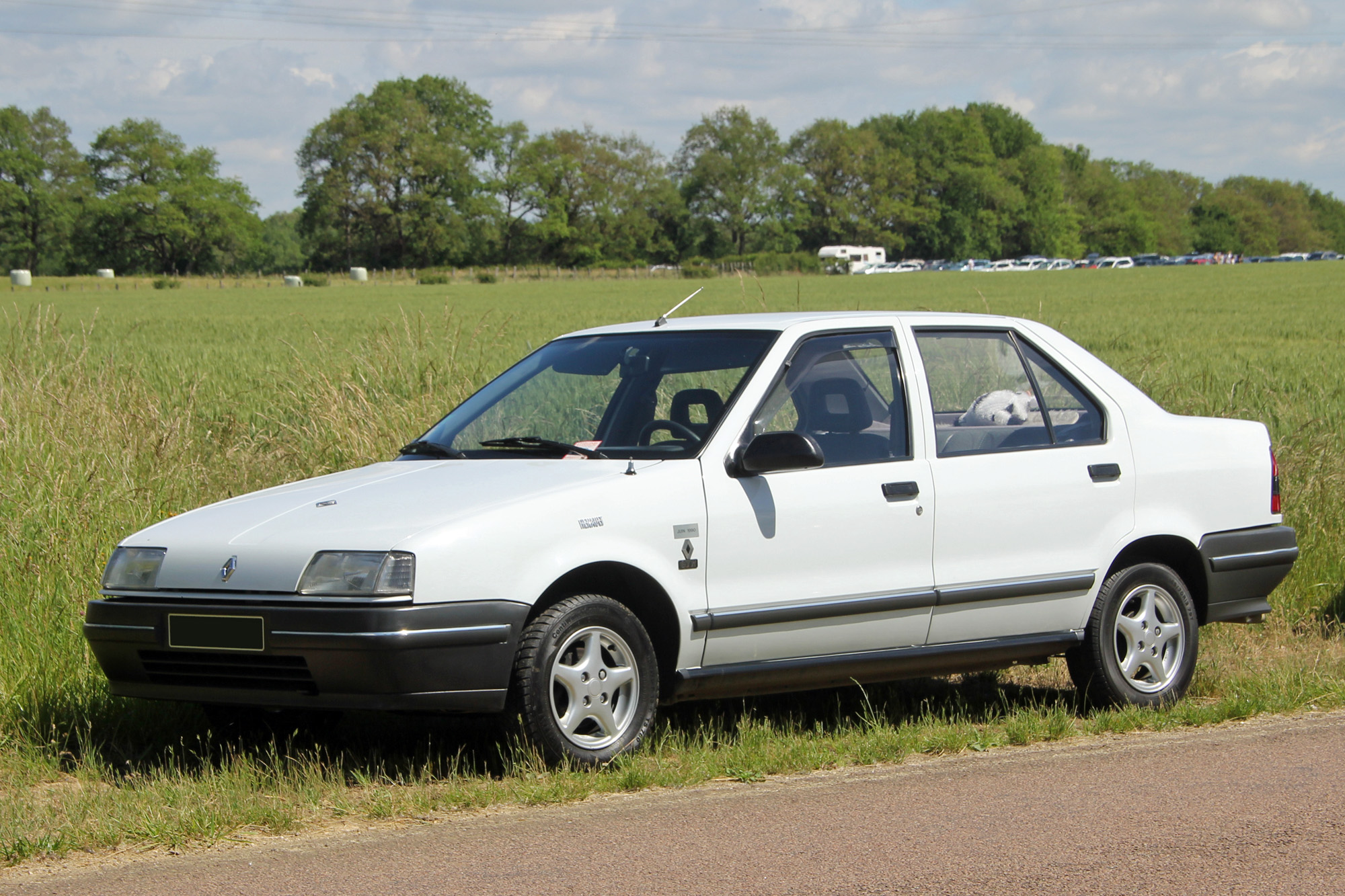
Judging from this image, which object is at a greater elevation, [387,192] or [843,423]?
[387,192]

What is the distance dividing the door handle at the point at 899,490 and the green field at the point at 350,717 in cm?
94

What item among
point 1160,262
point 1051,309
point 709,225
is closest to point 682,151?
point 709,225

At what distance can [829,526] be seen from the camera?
557 centimetres

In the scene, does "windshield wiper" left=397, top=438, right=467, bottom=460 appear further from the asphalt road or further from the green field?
the asphalt road

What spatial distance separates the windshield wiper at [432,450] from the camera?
5934 mm

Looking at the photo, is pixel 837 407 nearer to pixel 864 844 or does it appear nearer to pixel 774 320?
pixel 774 320

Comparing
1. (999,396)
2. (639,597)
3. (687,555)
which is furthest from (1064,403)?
(639,597)

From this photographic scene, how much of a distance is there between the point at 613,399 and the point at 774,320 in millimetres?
745

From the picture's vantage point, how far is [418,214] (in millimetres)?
113500

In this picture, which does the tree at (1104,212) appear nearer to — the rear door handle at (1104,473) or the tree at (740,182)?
the tree at (740,182)

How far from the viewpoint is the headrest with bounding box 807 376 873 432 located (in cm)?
589

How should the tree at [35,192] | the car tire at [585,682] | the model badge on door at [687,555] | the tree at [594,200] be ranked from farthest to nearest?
the tree at [594,200] < the tree at [35,192] < the model badge on door at [687,555] < the car tire at [585,682]

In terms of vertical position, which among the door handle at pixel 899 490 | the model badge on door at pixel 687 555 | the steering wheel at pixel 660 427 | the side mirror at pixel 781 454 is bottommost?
the model badge on door at pixel 687 555

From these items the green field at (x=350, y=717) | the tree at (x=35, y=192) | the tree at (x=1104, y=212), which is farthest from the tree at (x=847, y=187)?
the green field at (x=350, y=717)
